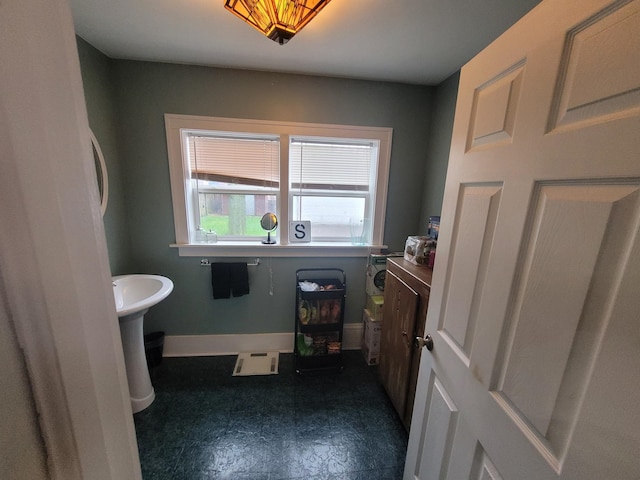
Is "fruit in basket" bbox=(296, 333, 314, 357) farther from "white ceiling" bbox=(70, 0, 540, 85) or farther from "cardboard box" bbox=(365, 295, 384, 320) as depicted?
"white ceiling" bbox=(70, 0, 540, 85)

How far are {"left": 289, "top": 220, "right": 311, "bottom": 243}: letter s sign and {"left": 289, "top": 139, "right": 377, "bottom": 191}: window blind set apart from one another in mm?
308

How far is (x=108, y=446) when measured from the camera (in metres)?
0.41

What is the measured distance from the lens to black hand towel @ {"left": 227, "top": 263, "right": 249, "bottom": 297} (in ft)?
6.92

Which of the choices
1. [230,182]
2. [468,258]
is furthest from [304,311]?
[468,258]

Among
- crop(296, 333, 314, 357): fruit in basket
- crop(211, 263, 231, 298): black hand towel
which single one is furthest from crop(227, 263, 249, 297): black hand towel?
crop(296, 333, 314, 357): fruit in basket

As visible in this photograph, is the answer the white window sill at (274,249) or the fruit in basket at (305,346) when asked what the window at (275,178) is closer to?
the white window sill at (274,249)

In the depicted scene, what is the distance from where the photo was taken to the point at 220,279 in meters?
2.10

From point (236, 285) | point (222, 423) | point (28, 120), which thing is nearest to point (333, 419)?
point (222, 423)

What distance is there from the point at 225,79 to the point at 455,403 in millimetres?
2338

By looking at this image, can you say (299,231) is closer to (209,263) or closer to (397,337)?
(209,263)

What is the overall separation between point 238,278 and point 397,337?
1348 millimetres

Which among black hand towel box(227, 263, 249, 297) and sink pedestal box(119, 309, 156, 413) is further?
black hand towel box(227, 263, 249, 297)

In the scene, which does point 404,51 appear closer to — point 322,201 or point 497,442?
point 322,201

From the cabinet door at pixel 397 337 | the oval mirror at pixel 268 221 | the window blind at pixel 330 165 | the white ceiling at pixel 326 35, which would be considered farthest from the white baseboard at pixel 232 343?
the white ceiling at pixel 326 35
